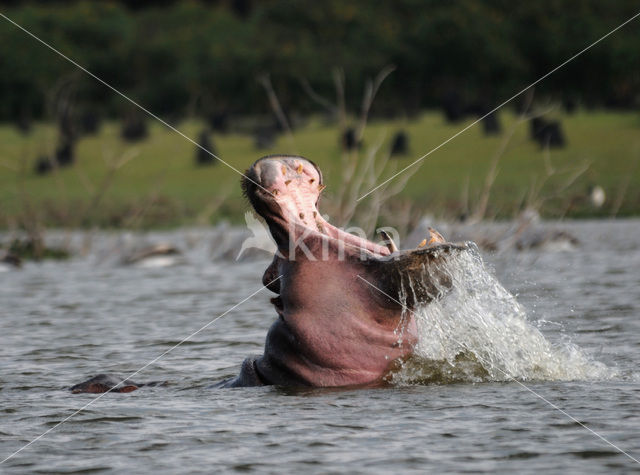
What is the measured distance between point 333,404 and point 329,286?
0.58m

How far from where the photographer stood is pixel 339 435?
5715mm

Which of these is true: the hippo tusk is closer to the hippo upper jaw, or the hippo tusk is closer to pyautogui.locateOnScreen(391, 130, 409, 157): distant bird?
the hippo upper jaw

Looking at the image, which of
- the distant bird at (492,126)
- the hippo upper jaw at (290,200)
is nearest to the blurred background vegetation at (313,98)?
the distant bird at (492,126)

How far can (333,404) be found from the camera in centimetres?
627

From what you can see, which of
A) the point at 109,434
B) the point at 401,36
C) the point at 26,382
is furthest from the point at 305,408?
the point at 401,36

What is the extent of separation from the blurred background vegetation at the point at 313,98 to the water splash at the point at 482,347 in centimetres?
1359

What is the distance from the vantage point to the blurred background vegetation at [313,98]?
27.6 m

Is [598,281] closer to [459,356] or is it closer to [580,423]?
[459,356]

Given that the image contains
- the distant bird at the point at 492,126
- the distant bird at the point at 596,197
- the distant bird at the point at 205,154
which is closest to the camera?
the distant bird at the point at 596,197

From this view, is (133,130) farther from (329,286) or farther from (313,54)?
(329,286)

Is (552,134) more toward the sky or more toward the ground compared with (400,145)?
more toward the sky

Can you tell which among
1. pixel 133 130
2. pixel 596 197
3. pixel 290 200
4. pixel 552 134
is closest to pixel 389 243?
pixel 290 200

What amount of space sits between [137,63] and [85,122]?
3066mm

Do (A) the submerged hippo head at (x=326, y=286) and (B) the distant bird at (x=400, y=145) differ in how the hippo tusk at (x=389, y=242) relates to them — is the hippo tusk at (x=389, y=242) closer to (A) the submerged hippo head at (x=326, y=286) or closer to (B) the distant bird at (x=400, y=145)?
(A) the submerged hippo head at (x=326, y=286)
